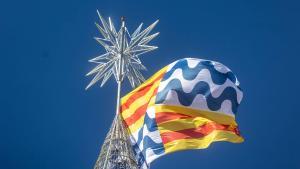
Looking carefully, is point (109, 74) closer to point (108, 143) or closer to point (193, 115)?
point (108, 143)

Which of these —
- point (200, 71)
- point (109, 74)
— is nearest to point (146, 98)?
point (200, 71)

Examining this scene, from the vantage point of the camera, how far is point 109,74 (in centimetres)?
6406

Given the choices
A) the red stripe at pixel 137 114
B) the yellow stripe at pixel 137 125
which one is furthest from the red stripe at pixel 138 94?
the yellow stripe at pixel 137 125

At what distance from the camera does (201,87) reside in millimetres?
Answer: 47156

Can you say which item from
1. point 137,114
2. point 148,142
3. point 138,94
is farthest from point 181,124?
point 138,94

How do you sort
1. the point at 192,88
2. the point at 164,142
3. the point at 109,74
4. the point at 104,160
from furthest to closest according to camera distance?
the point at 109,74 → the point at 104,160 → the point at 192,88 → the point at 164,142

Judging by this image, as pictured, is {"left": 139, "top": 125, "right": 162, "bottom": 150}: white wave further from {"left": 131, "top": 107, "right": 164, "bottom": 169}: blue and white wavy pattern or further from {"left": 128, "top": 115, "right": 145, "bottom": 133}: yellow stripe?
{"left": 128, "top": 115, "right": 145, "bottom": 133}: yellow stripe

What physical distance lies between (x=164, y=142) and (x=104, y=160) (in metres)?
13.3

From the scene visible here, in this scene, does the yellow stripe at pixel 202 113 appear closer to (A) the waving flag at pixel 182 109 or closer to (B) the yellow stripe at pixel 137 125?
(A) the waving flag at pixel 182 109

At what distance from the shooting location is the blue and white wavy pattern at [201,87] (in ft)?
153

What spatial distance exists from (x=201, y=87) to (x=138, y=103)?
500 centimetres

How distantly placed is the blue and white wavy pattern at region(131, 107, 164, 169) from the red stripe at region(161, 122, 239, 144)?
2.01 ft

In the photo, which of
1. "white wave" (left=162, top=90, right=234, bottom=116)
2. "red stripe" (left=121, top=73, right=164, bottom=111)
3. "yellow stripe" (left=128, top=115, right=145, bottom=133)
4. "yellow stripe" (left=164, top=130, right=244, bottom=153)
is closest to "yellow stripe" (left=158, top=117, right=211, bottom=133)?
"white wave" (left=162, top=90, right=234, bottom=116)

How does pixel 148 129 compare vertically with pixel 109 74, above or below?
below
